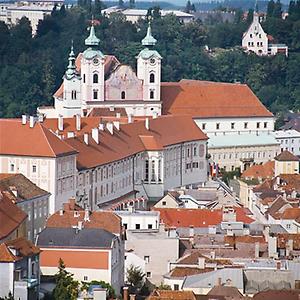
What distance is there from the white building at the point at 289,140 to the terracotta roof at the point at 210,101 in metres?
1.17

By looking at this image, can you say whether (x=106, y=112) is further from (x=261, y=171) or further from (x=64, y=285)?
(x=64, y=285)

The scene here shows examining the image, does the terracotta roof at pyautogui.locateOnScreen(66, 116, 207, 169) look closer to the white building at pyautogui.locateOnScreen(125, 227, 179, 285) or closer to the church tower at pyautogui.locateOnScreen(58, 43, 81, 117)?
the church tower at pyautogui.locateOnScreen(58, 43, 81, 117)

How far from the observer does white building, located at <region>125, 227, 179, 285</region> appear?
3553cm

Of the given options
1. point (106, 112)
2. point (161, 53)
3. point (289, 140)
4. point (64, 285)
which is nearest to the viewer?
point (64, 285)

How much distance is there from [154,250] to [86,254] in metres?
2.86

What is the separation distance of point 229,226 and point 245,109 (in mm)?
30460

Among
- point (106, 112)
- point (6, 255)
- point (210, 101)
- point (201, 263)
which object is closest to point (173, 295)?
point (6, 255)

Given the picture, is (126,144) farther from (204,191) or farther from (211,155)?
(211,155)

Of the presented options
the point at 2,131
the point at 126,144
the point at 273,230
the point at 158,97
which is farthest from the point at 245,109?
the point at 273,230

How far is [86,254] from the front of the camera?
33.5 metres

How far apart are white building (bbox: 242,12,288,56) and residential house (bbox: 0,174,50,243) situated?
174 feet

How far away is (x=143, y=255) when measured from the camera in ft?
118

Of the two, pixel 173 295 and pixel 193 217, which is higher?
pixel 193 217

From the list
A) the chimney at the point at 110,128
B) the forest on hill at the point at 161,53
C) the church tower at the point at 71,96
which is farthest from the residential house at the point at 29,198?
the forest on hill at the point at 161,53
